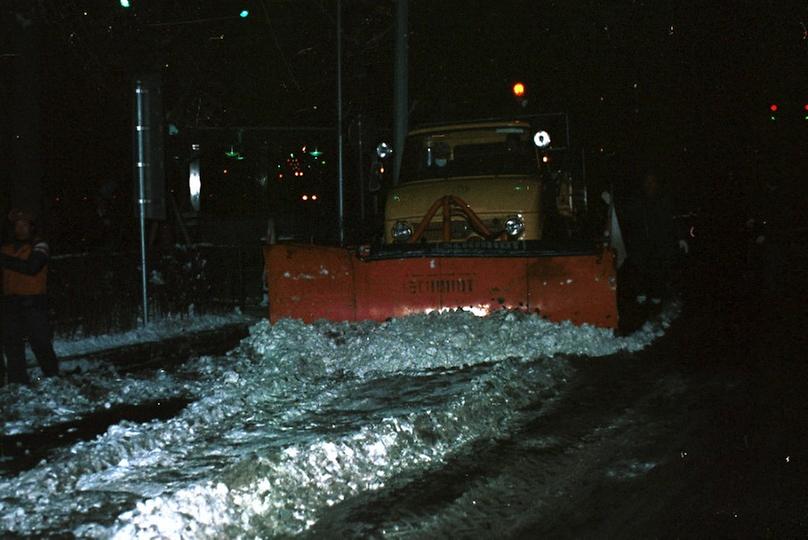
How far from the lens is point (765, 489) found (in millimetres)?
5934

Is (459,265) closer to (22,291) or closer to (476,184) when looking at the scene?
(476,184)

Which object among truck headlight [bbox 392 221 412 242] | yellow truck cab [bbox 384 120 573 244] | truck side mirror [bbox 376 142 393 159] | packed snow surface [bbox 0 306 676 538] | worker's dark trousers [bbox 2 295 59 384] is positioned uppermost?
truck side mirror [bbox 376 142 393 159]

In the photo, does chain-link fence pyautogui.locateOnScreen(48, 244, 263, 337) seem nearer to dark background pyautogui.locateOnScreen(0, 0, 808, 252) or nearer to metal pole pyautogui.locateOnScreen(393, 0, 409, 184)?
dark background pyautogui.locateOnScreen(0, 0, 808, 252)

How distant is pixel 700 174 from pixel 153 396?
97.5 ft

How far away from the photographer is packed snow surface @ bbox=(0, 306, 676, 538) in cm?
553

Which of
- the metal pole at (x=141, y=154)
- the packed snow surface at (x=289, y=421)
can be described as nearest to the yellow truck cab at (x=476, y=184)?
the packed snow surface at (x=289, y=421)

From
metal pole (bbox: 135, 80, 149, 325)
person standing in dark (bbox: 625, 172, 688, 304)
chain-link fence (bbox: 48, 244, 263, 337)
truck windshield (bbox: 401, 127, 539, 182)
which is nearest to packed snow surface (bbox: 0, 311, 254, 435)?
chain-link fence (bbox: 48, 244, 263, 337)

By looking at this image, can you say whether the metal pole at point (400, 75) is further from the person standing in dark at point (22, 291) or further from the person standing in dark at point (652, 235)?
the person standing in dark at point (22, 291)

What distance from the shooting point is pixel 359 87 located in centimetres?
2811

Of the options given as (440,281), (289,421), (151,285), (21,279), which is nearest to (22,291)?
(21,279)

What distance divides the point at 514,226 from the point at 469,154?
6.19ft

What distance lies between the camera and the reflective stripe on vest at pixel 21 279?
9.09m

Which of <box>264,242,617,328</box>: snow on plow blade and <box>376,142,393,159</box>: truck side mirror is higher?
<box>376,142,393,159</box>: truck side mirror

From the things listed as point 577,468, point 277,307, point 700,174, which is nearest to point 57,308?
point 277,307
